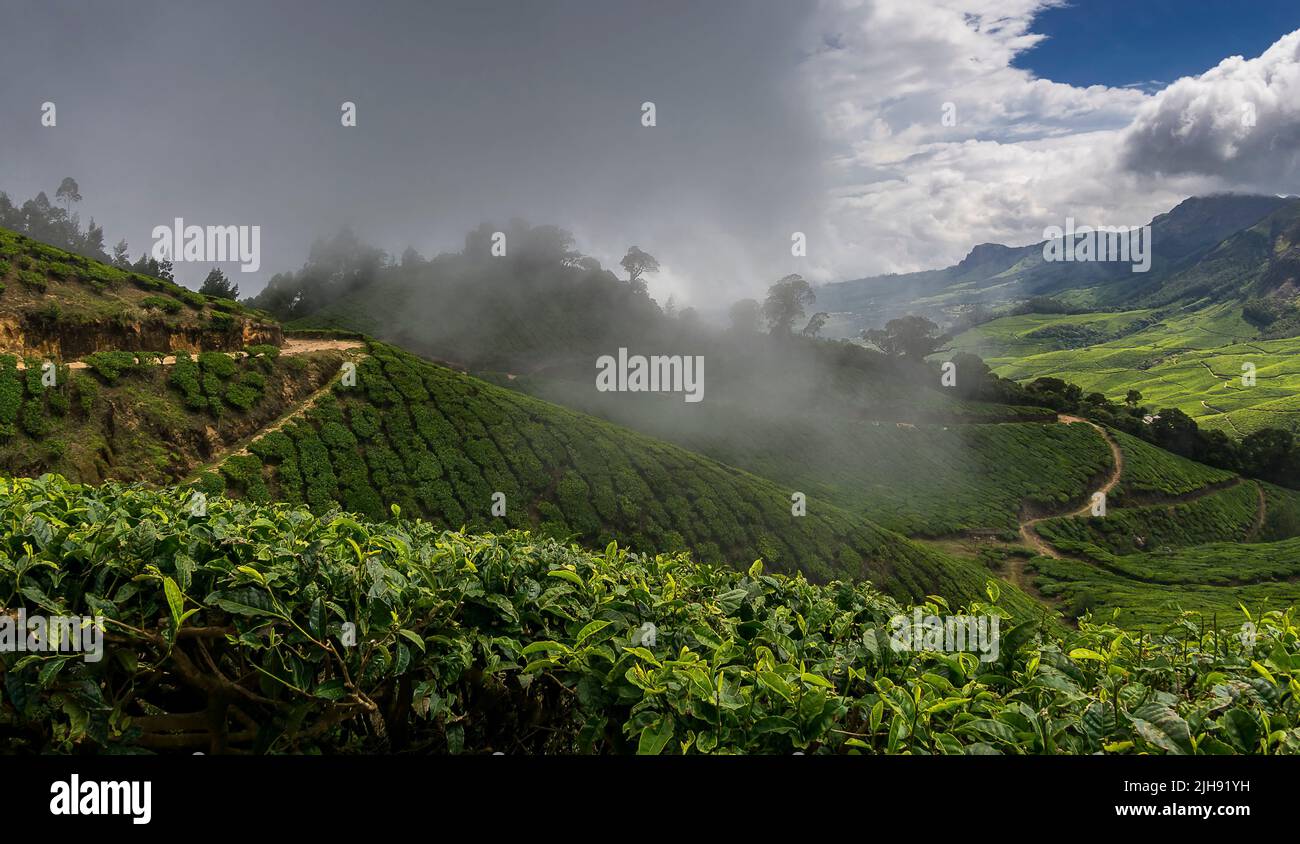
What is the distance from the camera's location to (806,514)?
24734mm

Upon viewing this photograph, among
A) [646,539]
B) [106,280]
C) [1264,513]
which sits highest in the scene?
[106,280]

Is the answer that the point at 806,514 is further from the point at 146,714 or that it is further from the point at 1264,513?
the point at 1264,513

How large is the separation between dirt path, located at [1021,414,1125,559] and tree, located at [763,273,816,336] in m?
31.8

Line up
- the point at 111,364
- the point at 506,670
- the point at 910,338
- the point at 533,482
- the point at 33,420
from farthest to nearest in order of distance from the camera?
the point at 910,338 < the point at 533,482 < the point at 111,364 < the point at 33,420 < the point at 506,670

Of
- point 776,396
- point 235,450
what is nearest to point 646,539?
point 235,450

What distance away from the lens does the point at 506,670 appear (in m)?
2.55

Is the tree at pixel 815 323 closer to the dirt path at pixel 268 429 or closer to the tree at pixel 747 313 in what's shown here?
the tree at pixel 747 313

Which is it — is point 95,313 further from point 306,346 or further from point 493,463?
point 493,463

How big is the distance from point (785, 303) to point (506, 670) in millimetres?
84658

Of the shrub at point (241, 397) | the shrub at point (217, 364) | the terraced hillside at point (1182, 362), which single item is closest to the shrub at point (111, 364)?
the shrub at point (217, 364)

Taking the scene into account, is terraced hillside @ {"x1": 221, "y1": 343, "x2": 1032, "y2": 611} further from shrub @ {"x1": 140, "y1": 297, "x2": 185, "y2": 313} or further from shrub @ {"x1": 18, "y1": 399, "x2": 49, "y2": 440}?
shrub @ {"x1": 140, "y1": 297, "x2": 185, "y2": 313}

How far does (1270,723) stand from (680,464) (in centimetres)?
2403

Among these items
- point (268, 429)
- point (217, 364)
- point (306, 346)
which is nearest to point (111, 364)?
point (217, 364)

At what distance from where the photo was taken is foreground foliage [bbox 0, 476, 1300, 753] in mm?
1953
